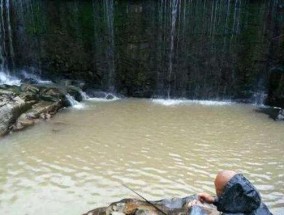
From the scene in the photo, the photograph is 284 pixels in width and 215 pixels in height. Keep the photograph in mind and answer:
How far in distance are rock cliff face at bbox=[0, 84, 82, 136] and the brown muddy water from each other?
1.08ft

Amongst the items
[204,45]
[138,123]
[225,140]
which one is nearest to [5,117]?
[138,123]

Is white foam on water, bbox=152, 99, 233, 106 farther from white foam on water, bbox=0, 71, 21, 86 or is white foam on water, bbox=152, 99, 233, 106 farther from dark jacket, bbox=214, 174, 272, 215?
dark jacket, bbox=214, 174, 272, 215

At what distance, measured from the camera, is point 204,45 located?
12.8m

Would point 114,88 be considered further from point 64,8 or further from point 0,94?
point 0,94

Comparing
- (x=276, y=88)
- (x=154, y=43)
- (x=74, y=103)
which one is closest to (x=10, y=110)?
(x=74, y=103)

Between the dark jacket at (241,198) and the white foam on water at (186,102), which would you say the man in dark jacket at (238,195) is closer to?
the dark jacket at (241,198)

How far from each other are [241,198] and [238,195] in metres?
0.04

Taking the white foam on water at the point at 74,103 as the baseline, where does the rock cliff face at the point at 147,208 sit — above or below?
above

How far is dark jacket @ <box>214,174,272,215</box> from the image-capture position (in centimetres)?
365

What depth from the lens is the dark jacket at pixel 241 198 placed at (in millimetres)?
3648

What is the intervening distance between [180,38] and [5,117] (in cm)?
613

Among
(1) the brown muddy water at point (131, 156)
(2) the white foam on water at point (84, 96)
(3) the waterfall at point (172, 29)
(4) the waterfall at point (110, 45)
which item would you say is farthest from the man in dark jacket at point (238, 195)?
(4) the waterfall at point (110, 45)

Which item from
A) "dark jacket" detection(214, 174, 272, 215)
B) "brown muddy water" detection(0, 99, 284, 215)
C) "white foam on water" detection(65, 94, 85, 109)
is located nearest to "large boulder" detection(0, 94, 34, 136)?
"brown muddy water" detection(0, 99, 284, 215)

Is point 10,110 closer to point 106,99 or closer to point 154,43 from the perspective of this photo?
point 106,99
